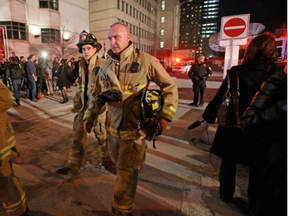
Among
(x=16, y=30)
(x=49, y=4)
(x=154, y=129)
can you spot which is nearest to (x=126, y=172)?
(x=154, y=129)

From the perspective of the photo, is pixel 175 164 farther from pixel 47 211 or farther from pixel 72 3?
pixel 72 3

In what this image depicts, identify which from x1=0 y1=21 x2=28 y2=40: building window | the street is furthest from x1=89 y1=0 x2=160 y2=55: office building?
the street

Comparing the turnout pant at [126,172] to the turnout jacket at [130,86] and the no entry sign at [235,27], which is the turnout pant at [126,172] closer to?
the turnout jacket at [130,86]

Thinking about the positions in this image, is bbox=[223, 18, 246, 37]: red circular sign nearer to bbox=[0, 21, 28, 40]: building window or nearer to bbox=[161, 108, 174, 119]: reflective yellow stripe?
bbox=[161, 108, 174, 119]: reflective yellow stripe

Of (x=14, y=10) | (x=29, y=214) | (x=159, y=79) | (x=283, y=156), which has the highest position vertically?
(x=14, y=10)

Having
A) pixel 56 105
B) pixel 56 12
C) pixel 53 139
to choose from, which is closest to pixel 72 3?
pixel 56 12

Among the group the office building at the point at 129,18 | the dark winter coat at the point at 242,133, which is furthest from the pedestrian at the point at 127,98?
the office building at the point at 129,18

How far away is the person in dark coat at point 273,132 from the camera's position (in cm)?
112

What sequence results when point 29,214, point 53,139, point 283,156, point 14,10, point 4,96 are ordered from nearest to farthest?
point 283,156 → point 4,96 → point 29,214 → point 53,139 → point 14,10

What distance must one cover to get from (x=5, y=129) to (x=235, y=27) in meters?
5.95

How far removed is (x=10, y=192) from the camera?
2049 mm

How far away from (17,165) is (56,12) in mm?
28729

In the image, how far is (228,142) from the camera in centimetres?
238

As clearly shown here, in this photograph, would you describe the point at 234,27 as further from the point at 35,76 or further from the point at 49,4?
the point at 49,4
